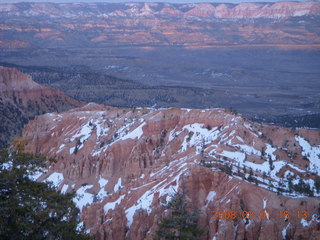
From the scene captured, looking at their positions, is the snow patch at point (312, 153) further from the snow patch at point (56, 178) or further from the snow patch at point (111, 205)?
the snow patch at point (56, 178)

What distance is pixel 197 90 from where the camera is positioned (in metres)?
126

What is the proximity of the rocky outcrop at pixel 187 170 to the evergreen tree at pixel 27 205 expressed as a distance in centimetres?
753

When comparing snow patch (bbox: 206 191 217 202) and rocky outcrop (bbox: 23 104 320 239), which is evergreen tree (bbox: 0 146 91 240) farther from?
snow patch (bbox: 206 191 217 202)

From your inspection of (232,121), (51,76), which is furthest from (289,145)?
(51,76)

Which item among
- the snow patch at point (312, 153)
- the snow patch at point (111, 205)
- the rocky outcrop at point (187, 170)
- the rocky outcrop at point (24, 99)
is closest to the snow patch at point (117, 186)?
the rocky outcrop at point (187, 170)

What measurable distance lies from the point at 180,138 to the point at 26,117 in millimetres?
45088

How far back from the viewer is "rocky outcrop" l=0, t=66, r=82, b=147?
7900 centimetres

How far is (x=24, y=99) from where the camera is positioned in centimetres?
8512
